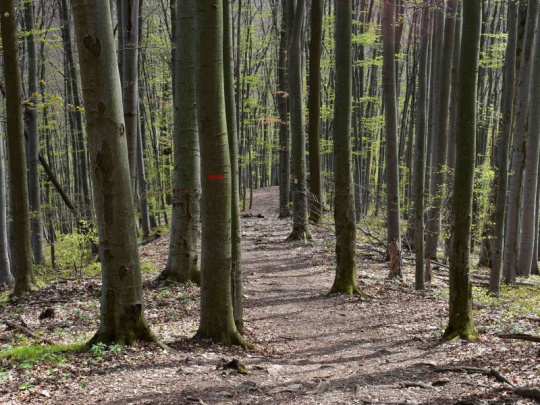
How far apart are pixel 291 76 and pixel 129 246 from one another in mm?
10236

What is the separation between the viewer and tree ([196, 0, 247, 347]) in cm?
507

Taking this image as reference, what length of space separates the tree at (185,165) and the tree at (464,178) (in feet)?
13.2

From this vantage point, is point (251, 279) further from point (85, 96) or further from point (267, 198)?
point (267, 198)

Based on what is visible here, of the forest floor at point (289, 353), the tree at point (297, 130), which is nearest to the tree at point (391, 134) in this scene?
the forest floor at point (289, 353)

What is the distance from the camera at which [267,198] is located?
30812 millimetres

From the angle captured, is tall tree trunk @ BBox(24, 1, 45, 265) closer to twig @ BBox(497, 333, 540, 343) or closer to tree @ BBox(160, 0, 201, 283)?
tree @ BBox(160, 0, 201, 283)

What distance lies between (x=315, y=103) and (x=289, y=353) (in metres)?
9.65

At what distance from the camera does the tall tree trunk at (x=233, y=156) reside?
5652 millimetres

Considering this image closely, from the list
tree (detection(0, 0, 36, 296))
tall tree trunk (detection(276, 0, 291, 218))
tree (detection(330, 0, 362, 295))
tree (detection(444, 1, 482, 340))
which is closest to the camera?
tree (detection(444, 1, 482, 340))

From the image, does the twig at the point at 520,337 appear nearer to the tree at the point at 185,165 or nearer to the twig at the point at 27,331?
the tree at the point at 185,165

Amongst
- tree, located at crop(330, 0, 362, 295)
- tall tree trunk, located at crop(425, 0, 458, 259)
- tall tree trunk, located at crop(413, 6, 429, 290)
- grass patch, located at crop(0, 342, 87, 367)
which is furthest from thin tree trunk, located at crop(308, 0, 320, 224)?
grass patch, located at crop(0, 342, 87, 367)

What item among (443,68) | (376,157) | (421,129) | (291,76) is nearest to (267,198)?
(376,157)

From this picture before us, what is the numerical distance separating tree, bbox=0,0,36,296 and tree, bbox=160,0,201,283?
2448 mm

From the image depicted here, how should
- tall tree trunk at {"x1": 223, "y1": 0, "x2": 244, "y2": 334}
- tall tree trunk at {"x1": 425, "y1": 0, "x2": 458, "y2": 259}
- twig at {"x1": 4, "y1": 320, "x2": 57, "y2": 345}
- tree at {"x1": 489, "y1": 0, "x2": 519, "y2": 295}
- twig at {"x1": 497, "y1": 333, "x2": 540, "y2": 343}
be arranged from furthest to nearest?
tall tree trunk at {"x1": 425, "y1": 0, "x2": 458, "y2": 259}, tree at {"x1": 489, "y1": 0, "x2": 519, "y2": 295}, twig at {"x1": 4, "y1": 320, "x2": 57, "y2": 345}, tall tree trunk at {"x1": 223, "y1": 0, "x2": 244, "y2": 334}, twig at {"x1": 497, "y1": 333, "x2": 540, "y2": 343}
